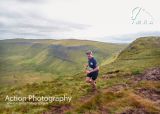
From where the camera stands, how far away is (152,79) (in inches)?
1226

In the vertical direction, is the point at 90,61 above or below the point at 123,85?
above

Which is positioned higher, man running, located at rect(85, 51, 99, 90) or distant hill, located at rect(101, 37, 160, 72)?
man running, located at rect(85, 51, 99, 90)

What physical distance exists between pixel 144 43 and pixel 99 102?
84095mm

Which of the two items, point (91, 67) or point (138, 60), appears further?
point (138, 60)

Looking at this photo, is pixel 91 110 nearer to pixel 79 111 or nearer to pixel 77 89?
pixel 79 111

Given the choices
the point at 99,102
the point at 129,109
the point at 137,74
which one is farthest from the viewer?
the point at 137,74

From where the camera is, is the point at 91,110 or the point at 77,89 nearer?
the point at 91,110

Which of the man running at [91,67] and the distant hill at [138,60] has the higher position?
the man running at [91,67]

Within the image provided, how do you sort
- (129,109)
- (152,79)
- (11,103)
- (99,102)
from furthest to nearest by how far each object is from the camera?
(152,79), (11,103), (99,102), (129,109)

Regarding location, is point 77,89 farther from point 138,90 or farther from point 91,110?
point 91,110

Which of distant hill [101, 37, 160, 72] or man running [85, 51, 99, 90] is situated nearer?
man running [85, 51, 99, 90]

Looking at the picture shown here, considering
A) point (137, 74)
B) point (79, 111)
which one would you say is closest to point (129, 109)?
point (79, 111)

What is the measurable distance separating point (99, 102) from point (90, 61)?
3803mm

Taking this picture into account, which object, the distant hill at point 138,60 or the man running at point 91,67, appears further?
the distant hill at point 138,60
